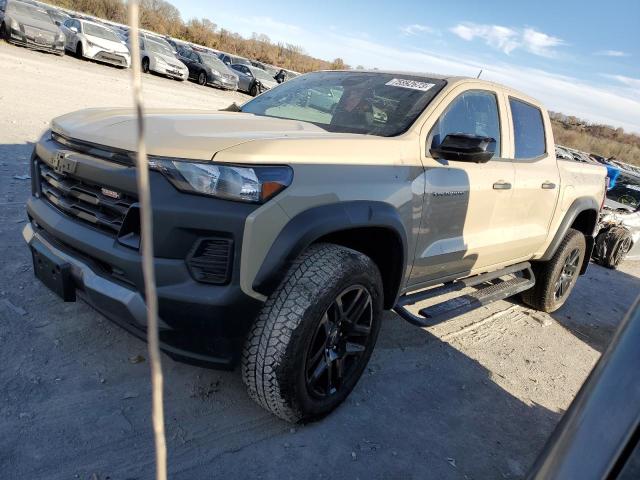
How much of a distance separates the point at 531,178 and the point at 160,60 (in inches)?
813

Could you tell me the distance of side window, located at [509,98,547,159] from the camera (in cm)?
410

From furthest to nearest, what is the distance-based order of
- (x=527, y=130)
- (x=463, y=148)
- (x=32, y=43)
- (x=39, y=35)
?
(x=32, y=43) < (x=39, y=35) < (x=527, y=130) < (x=463, y=148)

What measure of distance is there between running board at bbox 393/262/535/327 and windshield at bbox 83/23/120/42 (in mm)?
19774

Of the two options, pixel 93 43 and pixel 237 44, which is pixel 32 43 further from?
pixel 237 44

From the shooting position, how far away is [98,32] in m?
19.9

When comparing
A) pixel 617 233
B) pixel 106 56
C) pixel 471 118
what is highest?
pixel 471 118

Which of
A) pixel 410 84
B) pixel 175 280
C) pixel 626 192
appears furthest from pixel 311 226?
pixel 626 192

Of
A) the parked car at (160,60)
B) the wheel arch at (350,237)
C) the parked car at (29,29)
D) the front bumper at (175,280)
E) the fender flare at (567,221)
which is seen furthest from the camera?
the parked car at (160,60)

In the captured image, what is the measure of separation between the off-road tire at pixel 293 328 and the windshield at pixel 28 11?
1977 cm

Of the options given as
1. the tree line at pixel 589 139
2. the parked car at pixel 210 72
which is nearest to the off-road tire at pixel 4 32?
the parked car at pixel 210 72

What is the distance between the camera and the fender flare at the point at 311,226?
2.24 m

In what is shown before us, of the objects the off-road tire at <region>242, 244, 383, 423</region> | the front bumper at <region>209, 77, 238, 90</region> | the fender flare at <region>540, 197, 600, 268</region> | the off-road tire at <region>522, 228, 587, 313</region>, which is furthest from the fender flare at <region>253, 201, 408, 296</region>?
the front bumper at <region>209, 77, 238, 90</region>

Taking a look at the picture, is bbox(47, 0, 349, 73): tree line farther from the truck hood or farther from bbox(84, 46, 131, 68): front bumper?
the truck hood

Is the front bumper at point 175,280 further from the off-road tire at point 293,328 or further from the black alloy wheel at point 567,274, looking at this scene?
the black alloy wheel at point 567,274
